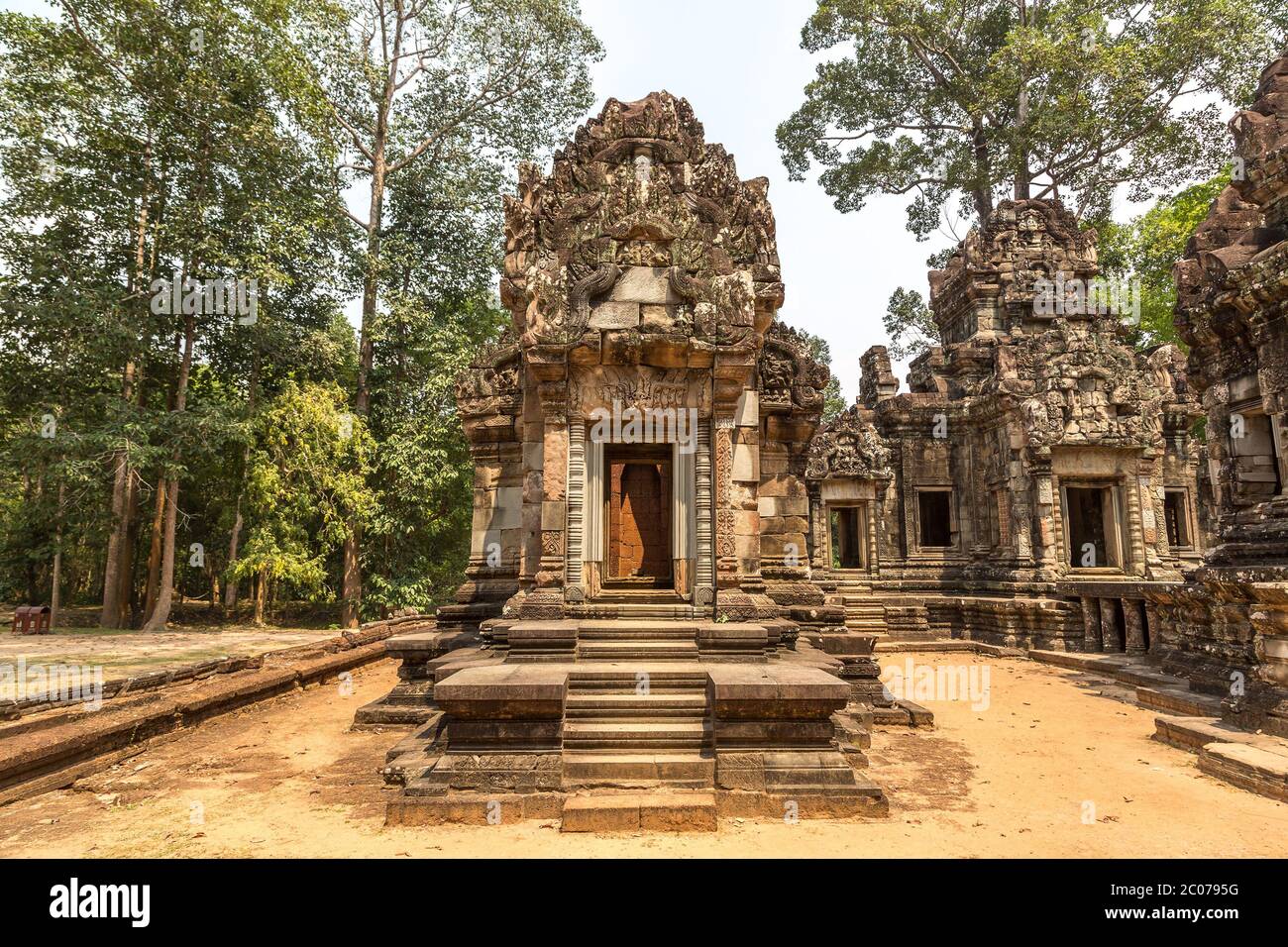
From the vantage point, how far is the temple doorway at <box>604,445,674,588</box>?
9656mm

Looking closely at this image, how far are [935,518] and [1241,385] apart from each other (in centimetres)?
1072

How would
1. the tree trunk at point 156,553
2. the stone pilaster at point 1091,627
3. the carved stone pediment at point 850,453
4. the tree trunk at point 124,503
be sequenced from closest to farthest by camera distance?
1. the stone pilaster at point 1091,627
2. the carved stone pediment at point 850,453
3. the tree trunk at point 124,503
4. the tree trunk at point 156,553

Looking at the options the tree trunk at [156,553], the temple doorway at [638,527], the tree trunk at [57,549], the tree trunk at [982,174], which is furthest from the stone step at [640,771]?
the tree trunk at [982,174]

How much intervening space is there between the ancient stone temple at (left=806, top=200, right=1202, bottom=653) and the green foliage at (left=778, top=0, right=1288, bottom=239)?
11.8 ft

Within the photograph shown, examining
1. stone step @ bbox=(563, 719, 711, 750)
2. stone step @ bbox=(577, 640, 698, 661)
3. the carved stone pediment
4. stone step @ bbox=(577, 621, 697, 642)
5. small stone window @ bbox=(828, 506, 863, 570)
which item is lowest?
stone step @ bbox=(563, 719, 711, 750)

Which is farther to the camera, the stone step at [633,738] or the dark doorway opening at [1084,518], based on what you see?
the dark doorway opening at [1084,518]

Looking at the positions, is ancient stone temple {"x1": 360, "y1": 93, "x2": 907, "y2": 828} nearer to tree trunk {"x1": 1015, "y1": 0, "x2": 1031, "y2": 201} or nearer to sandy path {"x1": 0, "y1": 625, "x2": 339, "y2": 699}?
sandy path {"x1": 0, "y1": 625, "x2": 339, "y2": 699}

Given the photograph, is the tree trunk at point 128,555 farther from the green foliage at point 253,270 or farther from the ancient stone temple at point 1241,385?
the ancient stone temple at point 1241,385

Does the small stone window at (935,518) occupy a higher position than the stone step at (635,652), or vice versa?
the small stone window at (935,518)

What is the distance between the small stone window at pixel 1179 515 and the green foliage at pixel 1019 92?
10.0m

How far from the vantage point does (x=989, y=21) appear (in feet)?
72.1

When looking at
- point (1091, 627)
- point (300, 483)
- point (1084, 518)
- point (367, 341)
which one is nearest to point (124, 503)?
point (300, 483)

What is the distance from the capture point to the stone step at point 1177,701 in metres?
8.27

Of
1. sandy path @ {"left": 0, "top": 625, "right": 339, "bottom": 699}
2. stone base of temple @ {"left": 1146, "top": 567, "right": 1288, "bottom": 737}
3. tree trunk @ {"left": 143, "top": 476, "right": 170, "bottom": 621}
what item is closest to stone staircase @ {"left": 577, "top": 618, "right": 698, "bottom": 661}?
stone base of temple @ {"left": 1146, "top": 567, "right": 1288, "bottom": 737}
